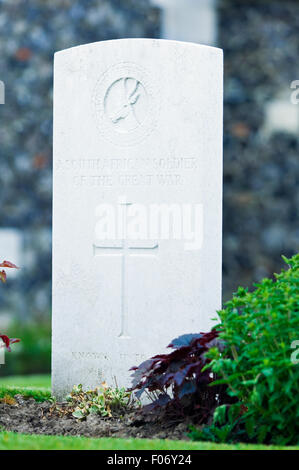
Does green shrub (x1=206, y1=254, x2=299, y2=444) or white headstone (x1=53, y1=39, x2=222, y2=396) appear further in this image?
white headstone (x1=53, y1=39, x2=222, y2=396)

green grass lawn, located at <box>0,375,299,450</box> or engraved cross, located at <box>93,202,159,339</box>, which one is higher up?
engraved cross, located at <box>93,202,159,339</box>

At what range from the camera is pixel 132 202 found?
13.8ft

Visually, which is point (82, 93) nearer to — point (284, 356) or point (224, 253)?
point (284, 356)

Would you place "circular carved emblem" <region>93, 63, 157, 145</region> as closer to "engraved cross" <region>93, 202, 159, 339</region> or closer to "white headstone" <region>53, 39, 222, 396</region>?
"white headstone" <region>53, 39, 222, 396</region>

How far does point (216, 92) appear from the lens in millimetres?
4145

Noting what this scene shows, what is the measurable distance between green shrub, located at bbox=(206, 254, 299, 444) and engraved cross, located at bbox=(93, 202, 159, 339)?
1.00 m

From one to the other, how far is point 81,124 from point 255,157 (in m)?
3.56

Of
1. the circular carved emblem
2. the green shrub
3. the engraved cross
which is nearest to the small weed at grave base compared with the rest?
the engraved cross

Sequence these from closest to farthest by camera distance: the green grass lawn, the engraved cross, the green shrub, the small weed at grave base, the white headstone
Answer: the green grass lawn, the green shrub, the small weed at grave base, the white headstone, the engraved cross

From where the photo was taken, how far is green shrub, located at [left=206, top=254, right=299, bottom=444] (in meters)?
3.01

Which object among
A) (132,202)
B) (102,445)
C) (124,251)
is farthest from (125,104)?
(102,445)

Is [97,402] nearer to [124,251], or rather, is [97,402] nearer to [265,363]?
[124,251]
